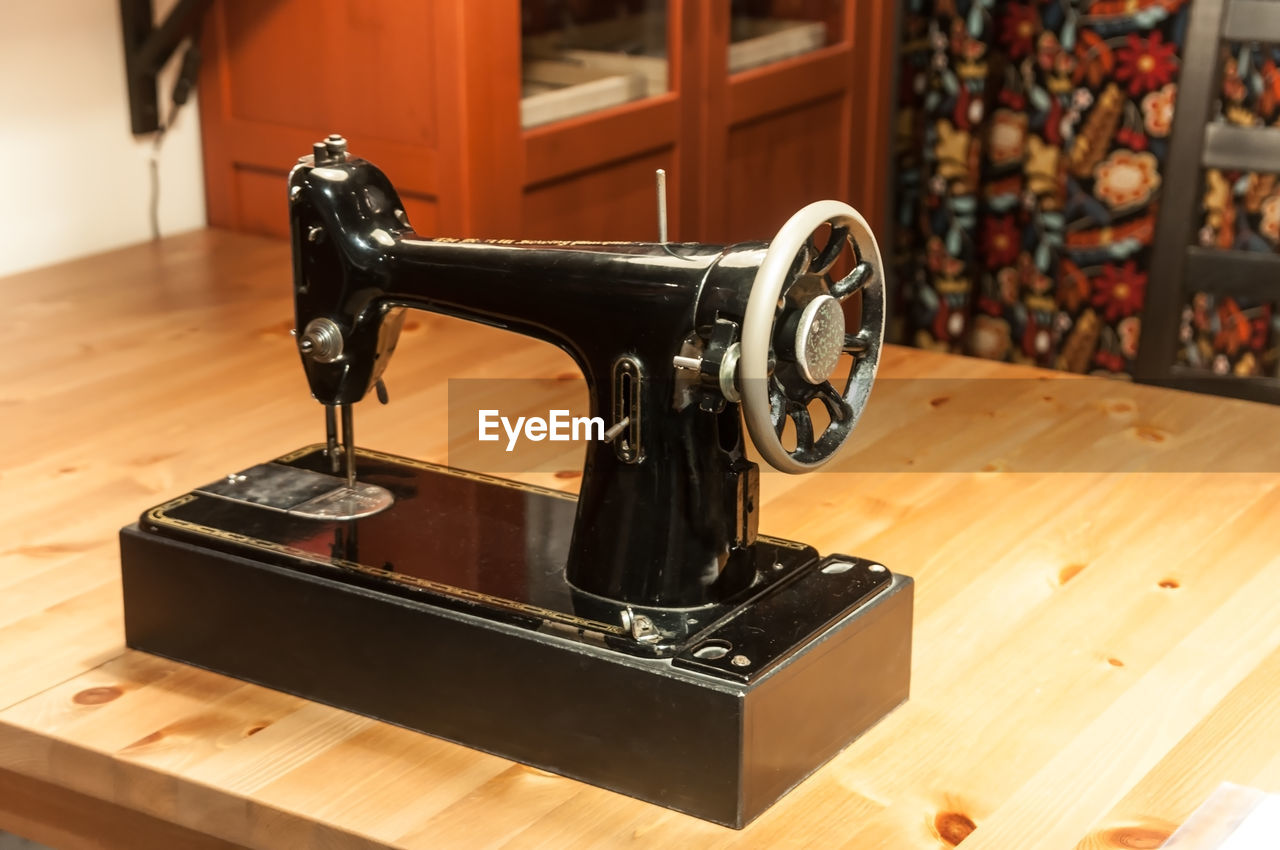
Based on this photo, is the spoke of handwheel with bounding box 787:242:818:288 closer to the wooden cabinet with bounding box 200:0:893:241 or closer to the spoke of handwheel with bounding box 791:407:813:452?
the spoke of handwheel with bounding box 791:407:813:452

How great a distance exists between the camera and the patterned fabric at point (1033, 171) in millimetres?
3170

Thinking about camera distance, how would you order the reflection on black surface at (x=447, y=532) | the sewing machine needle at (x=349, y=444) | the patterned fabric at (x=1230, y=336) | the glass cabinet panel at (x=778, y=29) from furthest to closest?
the patterned fabric at (x=1230, y=336) → the glass cabinet panel at (x=778, y=29) → the sewing machine needle at (x=349, y=444) → the reflection on black surface at (x=447, y=532)

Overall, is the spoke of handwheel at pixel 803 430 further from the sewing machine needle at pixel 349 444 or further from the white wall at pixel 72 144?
the white wall at pixel 72 144

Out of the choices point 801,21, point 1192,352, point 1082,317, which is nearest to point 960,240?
point 1082,317

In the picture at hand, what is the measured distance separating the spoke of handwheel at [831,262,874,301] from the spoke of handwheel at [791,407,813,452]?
0.07 meters

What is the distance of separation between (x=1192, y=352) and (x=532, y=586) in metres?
2.59

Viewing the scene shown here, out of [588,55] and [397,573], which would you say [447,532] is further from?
[588,55]

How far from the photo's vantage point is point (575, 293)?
105 cm

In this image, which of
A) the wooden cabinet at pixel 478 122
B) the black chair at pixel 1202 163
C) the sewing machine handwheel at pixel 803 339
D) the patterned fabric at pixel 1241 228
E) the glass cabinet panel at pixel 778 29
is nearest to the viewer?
the sewing machine handwheel at pixel 803 339

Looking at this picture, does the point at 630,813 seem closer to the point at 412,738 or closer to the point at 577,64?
the point at 412,738

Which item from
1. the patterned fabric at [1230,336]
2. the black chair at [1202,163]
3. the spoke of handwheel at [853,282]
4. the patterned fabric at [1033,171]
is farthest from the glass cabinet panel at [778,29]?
the spoke of handwheel at [853,282]

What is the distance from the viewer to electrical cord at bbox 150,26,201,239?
92.7 inches

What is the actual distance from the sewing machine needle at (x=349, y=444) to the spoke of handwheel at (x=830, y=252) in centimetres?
37

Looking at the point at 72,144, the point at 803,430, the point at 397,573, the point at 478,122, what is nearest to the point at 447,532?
the point at 397,573
